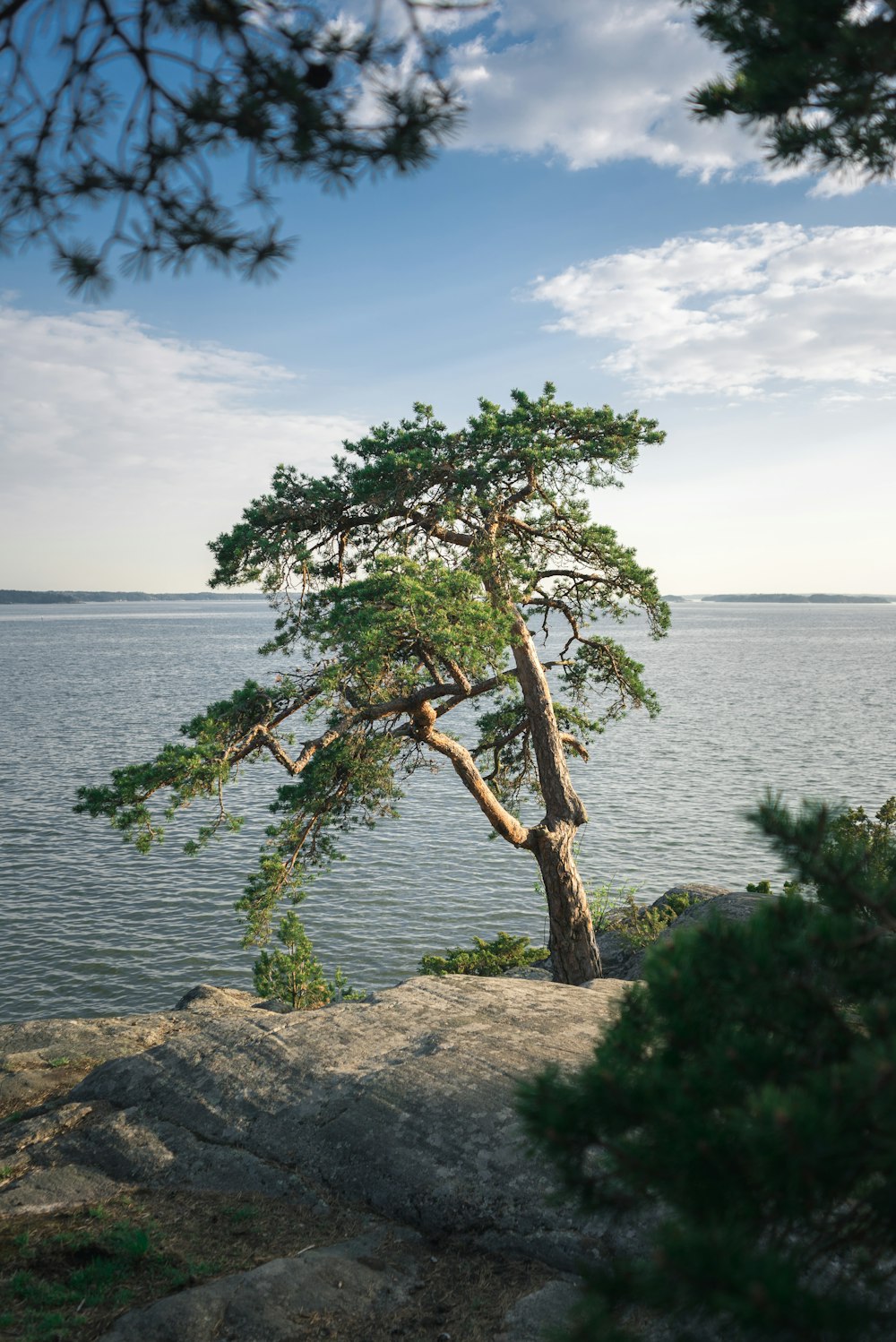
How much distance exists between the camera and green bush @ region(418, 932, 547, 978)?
17.0m

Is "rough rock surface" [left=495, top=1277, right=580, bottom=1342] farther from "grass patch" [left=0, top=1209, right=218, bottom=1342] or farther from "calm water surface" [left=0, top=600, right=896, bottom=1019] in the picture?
"calm water surface" [left=0, top=600, right=896, bottom=1019]

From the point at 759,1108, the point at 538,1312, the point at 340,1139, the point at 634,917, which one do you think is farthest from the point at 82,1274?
the point at 634,917

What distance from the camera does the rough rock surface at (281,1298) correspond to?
552cm

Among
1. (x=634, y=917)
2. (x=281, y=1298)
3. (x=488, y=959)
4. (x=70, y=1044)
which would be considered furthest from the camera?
(x=634, y=917)

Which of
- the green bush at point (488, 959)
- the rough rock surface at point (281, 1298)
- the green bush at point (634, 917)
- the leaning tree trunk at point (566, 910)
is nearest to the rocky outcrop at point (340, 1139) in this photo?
the rough rock surface at point (281, 1298)

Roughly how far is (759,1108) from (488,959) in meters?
15.3

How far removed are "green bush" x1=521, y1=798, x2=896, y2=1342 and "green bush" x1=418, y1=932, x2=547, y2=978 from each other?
1356 cm

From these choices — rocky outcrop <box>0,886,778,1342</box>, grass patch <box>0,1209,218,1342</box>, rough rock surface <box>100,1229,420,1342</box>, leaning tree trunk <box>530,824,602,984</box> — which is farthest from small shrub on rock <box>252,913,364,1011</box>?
rough rock surface <box>100,1229,420,1342</box>

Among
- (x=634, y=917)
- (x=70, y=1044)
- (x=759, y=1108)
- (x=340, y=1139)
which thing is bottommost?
(x=634, y=917)

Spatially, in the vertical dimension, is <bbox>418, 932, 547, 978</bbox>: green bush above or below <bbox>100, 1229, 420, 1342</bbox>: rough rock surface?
below

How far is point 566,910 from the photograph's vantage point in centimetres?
1498

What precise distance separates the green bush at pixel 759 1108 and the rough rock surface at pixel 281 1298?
11.8 ft

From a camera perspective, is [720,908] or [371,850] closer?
[720,908]

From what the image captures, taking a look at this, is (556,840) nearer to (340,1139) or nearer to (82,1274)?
(340,1139)
